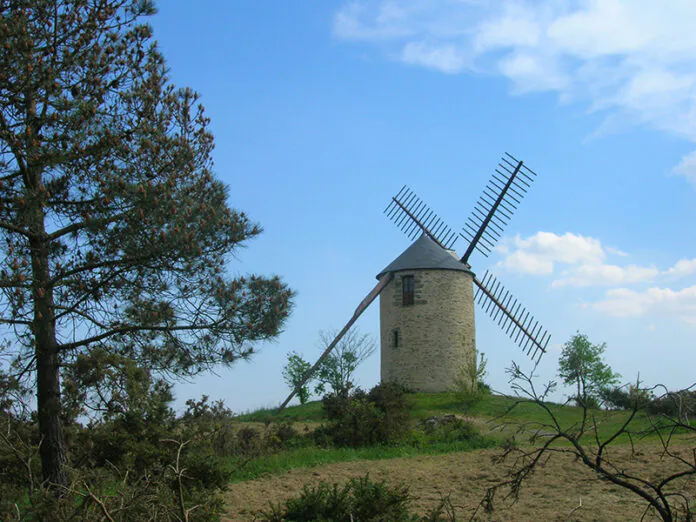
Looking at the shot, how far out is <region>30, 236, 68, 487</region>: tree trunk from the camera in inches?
404

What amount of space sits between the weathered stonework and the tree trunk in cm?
1741

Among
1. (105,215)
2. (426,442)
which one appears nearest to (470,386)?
(426,442)

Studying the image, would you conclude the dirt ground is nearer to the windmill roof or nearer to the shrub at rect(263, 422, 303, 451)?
the shrub at rect(263, 422, 303, 451)

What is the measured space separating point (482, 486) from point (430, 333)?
14.9 meters

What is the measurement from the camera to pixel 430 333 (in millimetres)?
26547

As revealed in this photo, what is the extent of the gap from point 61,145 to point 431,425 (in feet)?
43.6

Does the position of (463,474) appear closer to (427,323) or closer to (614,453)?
(614,453)

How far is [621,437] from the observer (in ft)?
57.0

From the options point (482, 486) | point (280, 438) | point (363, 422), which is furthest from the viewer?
point (363, 422)

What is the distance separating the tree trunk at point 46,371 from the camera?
10.3m

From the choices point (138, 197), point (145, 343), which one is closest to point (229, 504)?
point (145, 343)

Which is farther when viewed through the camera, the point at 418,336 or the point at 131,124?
the point at 418,336

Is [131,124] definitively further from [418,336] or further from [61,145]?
[418,336]

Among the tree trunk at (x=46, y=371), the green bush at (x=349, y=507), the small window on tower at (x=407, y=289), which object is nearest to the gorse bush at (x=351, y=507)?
the green bush at (x=349, y=507)
